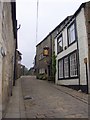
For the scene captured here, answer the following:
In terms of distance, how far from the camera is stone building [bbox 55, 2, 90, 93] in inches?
595

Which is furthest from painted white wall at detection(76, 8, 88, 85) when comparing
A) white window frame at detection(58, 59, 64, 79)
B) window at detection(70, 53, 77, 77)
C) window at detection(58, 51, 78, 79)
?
white window frame at detection(58, 59, 64, 79)

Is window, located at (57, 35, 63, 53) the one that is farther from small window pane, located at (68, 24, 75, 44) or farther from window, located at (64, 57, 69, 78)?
small window pane, located at (68, 24, 75, 44)

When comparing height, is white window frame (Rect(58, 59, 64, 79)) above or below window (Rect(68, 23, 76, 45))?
below

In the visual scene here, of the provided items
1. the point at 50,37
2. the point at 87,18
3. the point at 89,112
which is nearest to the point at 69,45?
the point at 87,18

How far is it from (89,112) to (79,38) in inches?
336

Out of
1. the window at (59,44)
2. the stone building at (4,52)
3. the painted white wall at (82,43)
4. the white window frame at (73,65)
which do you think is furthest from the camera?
the window at (59,44)

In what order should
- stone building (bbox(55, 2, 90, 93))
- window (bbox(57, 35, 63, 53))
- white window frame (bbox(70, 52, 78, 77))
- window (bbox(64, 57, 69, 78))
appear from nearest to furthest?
stone building (bbox(55, 2, 90, 93)), white window frame (bbox(70, 52, 78, 77)), window (bbox(64, 57, 69, 78)), window (bbox(57, 35, 63, 53))

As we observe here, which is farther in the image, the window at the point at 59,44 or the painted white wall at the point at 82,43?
the window at the point at 59,44

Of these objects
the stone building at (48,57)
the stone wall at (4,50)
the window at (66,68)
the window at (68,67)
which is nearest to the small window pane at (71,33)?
the window at (68,67)

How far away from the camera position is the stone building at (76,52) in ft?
49.6

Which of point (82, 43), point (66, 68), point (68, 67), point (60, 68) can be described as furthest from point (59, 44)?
point (82, 43)

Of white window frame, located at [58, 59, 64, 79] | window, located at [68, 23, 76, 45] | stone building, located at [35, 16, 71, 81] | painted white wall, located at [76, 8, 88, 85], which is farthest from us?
stone building, located at [35, 16, 71, 81]

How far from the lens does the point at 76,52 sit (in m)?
17.4

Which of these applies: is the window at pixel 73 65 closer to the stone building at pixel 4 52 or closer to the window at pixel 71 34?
the window at pixel 71 34
